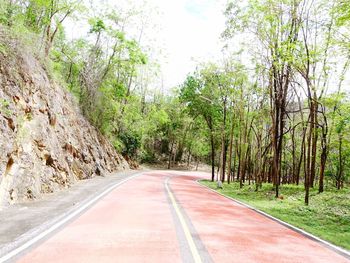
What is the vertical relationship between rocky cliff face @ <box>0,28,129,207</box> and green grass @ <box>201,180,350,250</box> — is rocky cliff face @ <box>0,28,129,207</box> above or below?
above

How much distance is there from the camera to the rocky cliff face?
39.5 ft

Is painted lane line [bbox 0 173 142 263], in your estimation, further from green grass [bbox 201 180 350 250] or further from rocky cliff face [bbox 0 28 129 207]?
green grass [bbox 201 180 350 250]

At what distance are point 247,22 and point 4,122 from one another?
55.4ft

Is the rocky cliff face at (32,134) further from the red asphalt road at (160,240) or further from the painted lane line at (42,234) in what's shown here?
the red asphalt road at (160,240)

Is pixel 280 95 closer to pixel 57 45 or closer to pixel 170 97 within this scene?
pixel 57 45

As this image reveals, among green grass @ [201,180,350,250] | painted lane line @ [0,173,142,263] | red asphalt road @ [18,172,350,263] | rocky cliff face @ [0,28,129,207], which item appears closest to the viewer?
painted lane line @ [0,173,142,263]

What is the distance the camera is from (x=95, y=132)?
3195 cm

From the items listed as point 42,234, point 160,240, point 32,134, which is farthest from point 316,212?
point 32,134

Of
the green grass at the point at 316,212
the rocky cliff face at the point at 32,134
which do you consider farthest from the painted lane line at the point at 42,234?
the green grass at the point at 316,212

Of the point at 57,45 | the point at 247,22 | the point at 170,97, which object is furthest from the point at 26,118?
the point at 170,97

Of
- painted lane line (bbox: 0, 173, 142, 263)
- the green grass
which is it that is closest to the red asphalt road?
painted lane line (bbox: 0, 173, 142, 263)

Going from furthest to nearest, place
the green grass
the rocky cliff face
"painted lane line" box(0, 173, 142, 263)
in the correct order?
the green grass
the rocky cliff face
"painted lane line" box(0, 173, 142, 263)

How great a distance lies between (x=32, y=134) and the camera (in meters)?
15.4

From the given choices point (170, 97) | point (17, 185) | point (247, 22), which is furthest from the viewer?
point (170, 97)
